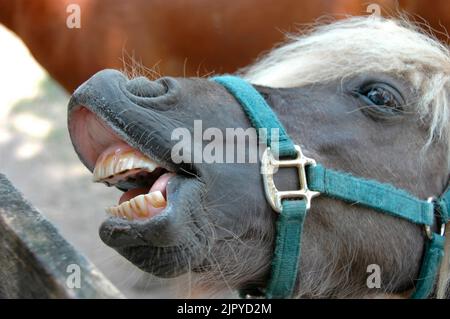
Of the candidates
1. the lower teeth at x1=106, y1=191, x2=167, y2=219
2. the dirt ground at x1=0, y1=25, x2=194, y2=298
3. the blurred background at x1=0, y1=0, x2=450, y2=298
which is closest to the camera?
the lower teeth at x1=106, y1=191, x2=167, y2=219

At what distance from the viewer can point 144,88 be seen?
1.15 meters

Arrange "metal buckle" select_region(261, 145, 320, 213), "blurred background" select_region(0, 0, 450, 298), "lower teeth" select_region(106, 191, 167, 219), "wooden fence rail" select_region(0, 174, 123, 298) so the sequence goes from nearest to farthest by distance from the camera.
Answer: "wooden fence rail" select_region(0, 174, 123, 298) → "lower teeth" select_region(106, 191, 167, 219) → "metal buckle" select_region(261, 145, 320, 213) → "blurred background" select_region(0, 0, 450, 298)

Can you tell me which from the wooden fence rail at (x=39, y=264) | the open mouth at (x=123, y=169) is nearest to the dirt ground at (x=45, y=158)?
the open mouth at (x=123, y=169)

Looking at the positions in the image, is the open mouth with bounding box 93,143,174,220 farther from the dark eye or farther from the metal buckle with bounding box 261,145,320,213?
the dark eye

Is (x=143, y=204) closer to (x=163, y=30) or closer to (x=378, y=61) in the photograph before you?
(x=378, y=61)

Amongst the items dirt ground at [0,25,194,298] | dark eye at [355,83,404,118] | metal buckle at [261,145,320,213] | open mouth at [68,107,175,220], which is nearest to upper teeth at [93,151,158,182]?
open mouth at [68,107,175,220]

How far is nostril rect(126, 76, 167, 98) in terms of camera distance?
1.14 m

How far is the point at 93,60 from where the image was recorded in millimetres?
2896

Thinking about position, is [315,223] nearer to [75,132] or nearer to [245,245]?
[245,245]

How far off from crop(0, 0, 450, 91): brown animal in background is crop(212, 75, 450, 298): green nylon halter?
4.45 feet

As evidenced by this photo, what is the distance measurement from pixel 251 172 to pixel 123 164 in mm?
243

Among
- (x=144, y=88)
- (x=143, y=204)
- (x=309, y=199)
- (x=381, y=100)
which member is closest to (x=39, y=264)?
(x=143, y=204)

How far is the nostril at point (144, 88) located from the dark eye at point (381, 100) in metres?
0.48

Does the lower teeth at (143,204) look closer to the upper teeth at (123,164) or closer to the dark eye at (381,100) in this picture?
the upper teeth at (123,164)
